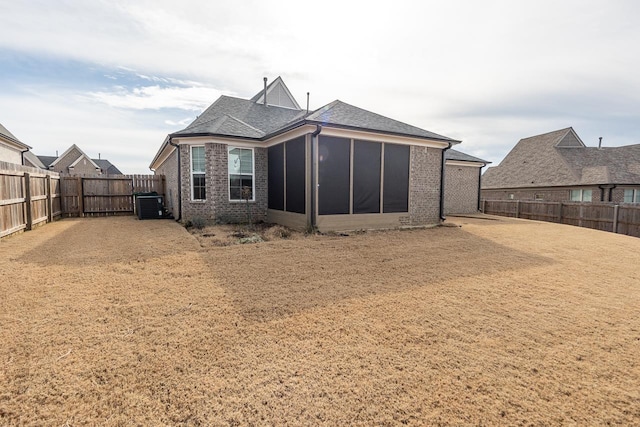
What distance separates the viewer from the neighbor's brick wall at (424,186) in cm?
1037

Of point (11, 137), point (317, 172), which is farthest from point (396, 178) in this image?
point (11, 137)

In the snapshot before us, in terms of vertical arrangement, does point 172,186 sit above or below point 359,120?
below

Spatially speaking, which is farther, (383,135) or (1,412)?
(383,135)

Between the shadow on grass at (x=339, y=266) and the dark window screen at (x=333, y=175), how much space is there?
4.11ft

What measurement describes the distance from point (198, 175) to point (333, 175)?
5237mm

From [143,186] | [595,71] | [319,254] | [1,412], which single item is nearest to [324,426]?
[1,412]

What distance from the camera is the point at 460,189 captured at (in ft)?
58.5

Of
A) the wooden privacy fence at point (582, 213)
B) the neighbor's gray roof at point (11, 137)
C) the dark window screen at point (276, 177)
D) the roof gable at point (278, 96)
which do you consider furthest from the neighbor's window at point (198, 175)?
the wooden privacy fence at point (582, 213)

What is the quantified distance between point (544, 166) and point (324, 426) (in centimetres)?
2756

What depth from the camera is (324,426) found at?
1754 millimetres

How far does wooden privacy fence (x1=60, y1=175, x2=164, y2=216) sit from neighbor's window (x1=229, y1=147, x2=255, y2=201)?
5.92 m

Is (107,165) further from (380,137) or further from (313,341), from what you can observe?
(313,341)

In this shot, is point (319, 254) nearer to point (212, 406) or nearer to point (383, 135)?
point (212, 406)

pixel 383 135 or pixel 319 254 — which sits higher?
pixel 383 135
